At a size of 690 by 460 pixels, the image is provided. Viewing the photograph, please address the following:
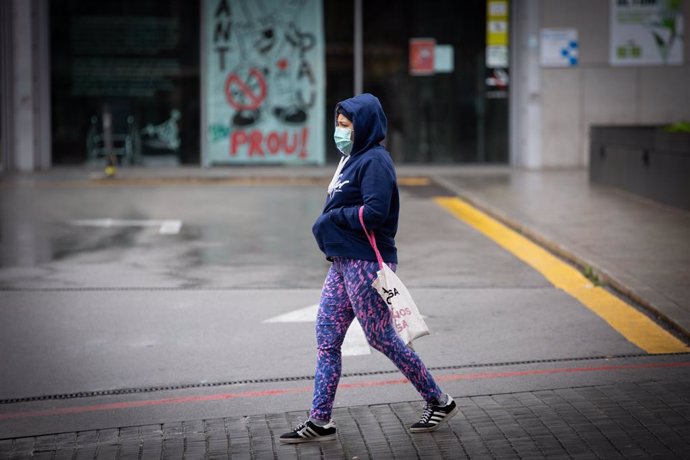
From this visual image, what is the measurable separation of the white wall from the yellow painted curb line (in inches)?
296

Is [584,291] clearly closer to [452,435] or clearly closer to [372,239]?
[452,435]

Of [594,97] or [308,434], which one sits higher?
[594,97]

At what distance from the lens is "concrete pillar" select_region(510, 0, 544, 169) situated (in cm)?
2288

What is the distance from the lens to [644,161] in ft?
56.5

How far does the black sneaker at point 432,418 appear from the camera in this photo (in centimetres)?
617

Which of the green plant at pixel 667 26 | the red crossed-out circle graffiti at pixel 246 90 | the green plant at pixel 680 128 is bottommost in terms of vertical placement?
the green plant at pixel 680 128

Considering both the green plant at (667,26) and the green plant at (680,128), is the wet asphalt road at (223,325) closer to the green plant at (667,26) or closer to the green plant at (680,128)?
the green plant at (680,128)

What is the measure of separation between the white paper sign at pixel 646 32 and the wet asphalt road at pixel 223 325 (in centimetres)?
921

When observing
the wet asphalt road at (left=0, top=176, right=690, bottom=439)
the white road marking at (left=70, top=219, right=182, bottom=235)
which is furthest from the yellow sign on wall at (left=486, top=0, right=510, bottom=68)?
the white road marking at (left=70, top=219, right=182, bottom=235)

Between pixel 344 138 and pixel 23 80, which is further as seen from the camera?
pixel 23 80

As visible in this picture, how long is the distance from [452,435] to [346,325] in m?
0.74

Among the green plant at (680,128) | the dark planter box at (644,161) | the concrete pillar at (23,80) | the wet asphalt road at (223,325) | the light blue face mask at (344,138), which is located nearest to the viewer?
the light blue face mask at (344,138)

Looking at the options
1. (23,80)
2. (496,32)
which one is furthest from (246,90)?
(496,32)

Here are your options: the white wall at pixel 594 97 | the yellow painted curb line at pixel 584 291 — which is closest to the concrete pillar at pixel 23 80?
the white wall at pixel 594 97
